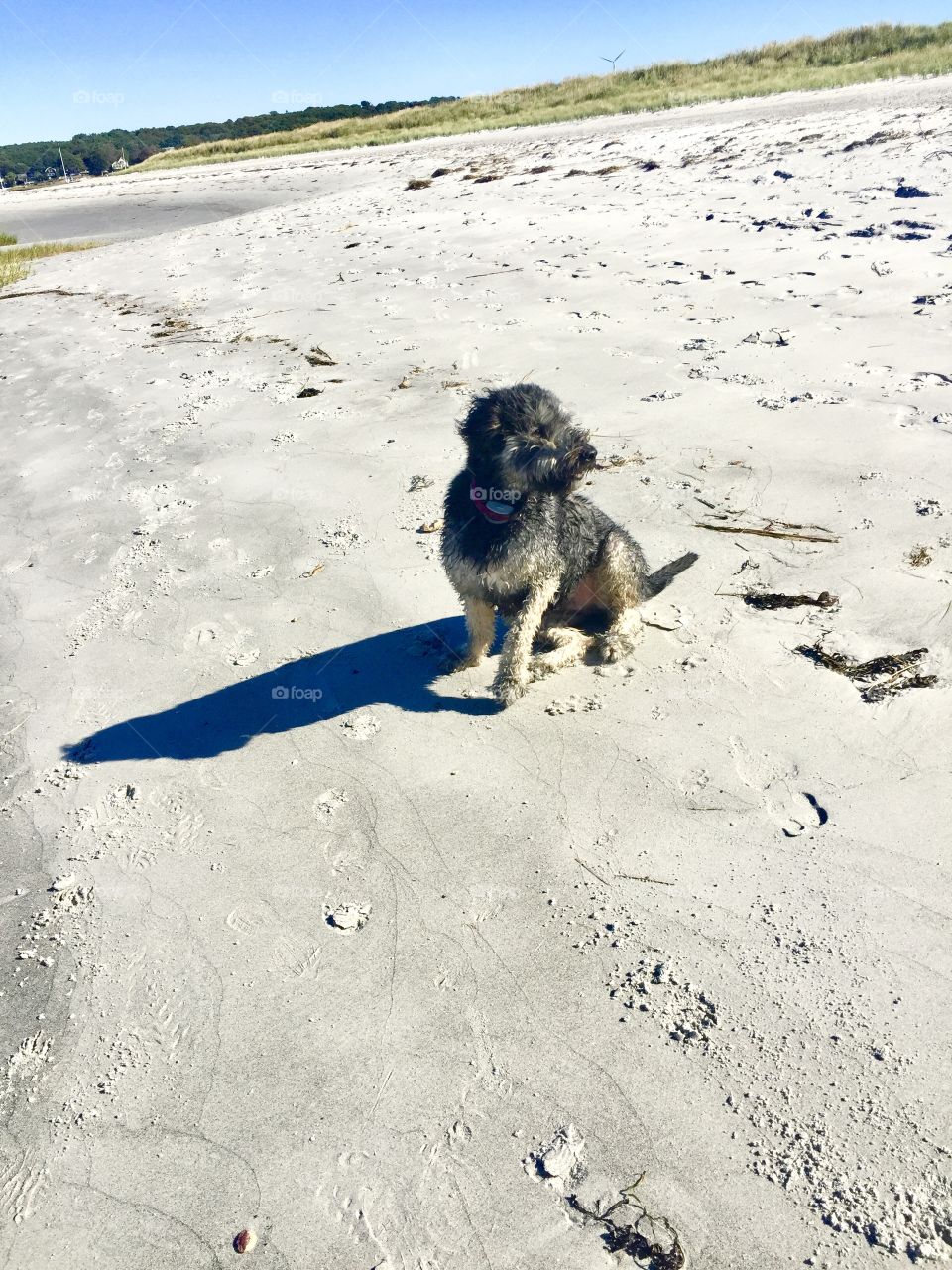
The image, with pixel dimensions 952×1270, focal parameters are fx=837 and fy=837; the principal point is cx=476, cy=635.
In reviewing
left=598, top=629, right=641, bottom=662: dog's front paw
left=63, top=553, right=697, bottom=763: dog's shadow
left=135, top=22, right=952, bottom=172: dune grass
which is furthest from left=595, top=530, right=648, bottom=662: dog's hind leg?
left=135, top=22, right=952, bottom=172: dune grass

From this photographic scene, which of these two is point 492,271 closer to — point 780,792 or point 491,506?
point 491,506

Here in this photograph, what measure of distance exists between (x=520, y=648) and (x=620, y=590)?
0.77 m

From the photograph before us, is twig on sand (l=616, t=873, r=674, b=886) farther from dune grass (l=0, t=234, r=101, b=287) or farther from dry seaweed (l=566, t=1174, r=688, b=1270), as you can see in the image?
dune grass (l=0, t=234, r=101, b=287)

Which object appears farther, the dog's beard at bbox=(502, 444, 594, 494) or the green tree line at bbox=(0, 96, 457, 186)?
the green tree line at bbox=(0, 96, 457, 186)

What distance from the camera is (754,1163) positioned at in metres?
2.67

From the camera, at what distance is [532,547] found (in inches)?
189

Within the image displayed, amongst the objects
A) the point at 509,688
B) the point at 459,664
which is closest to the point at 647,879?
the point at 509,688

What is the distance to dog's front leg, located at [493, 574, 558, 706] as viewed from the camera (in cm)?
498

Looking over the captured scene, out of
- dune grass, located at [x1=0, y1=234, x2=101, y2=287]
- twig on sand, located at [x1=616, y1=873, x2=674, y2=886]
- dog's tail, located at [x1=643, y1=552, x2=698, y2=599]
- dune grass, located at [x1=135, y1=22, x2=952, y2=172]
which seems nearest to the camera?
twig on sand, located at [x1=616, y1=873, x2=674, y2=886]

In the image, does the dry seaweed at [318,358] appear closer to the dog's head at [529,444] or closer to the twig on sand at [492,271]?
the twig on sand at [492,271]

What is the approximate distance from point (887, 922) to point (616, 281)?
9.43 metres

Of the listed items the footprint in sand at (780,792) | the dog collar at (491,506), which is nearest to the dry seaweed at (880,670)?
the footprint in sand at (780,792)

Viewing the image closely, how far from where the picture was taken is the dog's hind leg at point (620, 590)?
17.0 feet

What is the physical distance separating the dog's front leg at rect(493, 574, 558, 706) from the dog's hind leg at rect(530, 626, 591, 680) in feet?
0.49
